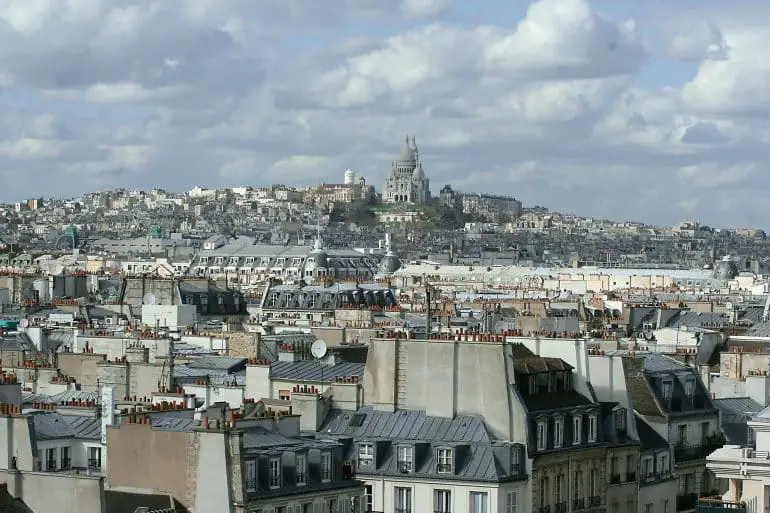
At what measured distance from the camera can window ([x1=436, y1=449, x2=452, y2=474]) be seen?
32.1 m

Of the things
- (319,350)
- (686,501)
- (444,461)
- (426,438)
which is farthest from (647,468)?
(319,350)

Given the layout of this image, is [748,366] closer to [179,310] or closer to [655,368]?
[655,368]

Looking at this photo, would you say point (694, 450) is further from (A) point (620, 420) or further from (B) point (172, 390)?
(B) point (172, 390)

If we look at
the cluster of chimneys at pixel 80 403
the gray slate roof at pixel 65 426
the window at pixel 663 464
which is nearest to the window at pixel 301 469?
the gray slate roof at pixel 65 426

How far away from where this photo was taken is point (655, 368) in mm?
39750

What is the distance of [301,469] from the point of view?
29.3 meters

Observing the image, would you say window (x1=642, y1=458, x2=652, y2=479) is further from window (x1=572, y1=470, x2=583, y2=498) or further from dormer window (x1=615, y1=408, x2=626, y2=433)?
window (x1=572, y1=470, x2=583, y2=498)

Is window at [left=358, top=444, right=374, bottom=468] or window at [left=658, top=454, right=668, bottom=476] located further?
window at [left=658, top=454, right=668, bottom=476]

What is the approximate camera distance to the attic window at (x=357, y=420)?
33.7m

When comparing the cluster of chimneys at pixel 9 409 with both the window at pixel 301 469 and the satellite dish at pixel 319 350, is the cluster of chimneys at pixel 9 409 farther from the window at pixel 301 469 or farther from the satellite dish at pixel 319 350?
the satellite dish at pixel 319 350

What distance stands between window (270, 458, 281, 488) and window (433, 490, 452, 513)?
12.4ft

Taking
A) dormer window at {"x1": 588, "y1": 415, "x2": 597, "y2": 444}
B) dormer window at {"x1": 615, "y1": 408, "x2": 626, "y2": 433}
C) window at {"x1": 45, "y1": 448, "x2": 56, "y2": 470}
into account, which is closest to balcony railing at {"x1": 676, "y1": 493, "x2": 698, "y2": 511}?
dormer window at {"x1": 615, "y1": 408, "x2": 626, "y2": 433}

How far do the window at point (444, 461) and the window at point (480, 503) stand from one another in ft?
1.81

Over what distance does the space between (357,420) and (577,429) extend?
10.9ft
